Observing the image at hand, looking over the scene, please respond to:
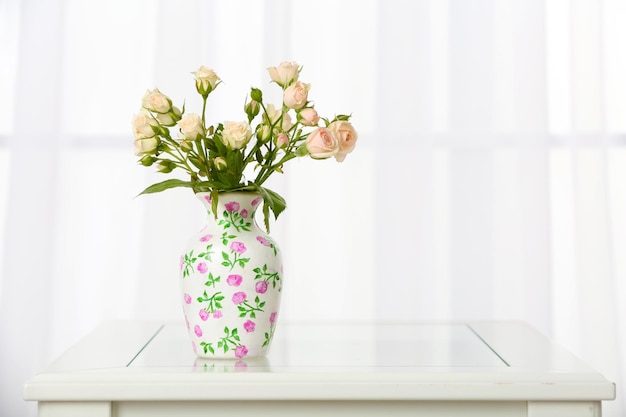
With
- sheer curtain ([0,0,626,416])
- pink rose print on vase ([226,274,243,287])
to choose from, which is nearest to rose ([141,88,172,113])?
pink rose print on vase ([226,274,243,287])

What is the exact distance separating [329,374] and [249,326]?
0.17 metres

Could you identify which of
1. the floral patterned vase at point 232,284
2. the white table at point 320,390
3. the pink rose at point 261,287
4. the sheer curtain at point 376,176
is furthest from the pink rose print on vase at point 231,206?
the sheer curtain at point 376,176

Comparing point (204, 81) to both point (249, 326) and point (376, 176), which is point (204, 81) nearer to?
point (249, 326)

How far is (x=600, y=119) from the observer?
2.42 m

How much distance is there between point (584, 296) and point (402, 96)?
2.35ft

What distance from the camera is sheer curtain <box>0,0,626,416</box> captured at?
2.41 meters

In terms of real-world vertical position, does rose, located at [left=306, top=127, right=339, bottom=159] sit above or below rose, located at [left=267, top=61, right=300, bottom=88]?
below

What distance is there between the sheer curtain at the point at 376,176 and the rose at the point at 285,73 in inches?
45.5

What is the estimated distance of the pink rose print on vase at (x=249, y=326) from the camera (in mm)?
1193

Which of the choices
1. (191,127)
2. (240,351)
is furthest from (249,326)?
(191,127)

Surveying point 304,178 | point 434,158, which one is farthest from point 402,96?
point 304,178

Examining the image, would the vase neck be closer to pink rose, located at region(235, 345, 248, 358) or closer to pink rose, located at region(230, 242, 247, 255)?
pink rose, located at region(230, 242, 247, 255)

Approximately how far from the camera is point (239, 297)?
118cm

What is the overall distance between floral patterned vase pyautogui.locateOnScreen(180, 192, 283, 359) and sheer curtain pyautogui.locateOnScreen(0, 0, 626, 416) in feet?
3.87
